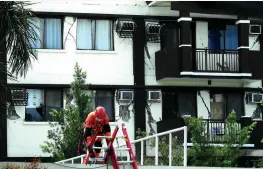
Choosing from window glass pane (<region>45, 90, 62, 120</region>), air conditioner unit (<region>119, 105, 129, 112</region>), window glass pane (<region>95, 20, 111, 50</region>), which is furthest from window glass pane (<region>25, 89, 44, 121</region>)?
air conditioner unit (<region>119, 105, 129, 112</region>)

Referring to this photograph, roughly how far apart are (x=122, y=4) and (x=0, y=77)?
16.3 meters

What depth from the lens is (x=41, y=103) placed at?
2597 centimetres

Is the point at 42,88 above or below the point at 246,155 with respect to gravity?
above

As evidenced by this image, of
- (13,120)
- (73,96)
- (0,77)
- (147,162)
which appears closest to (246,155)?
(73,96)

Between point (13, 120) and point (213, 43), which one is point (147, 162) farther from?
point (213, 43)

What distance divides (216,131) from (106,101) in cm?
493

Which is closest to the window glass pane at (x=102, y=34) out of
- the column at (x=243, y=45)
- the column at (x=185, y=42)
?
the column at (x=185, y=42)

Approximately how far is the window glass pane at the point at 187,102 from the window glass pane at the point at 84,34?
4.66 m

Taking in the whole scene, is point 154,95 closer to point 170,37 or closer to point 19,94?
point 170,37

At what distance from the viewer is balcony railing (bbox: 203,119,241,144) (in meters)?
22.8

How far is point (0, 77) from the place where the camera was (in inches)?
432

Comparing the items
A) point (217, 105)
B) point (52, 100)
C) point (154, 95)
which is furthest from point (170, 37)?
point (52, 100)

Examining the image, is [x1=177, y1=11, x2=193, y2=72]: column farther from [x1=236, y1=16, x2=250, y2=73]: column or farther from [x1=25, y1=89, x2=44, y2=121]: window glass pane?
[x1=25, y1=89, x2=44, y2=121]: window glass pane

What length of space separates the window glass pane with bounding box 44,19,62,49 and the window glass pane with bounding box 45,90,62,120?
198 cm
